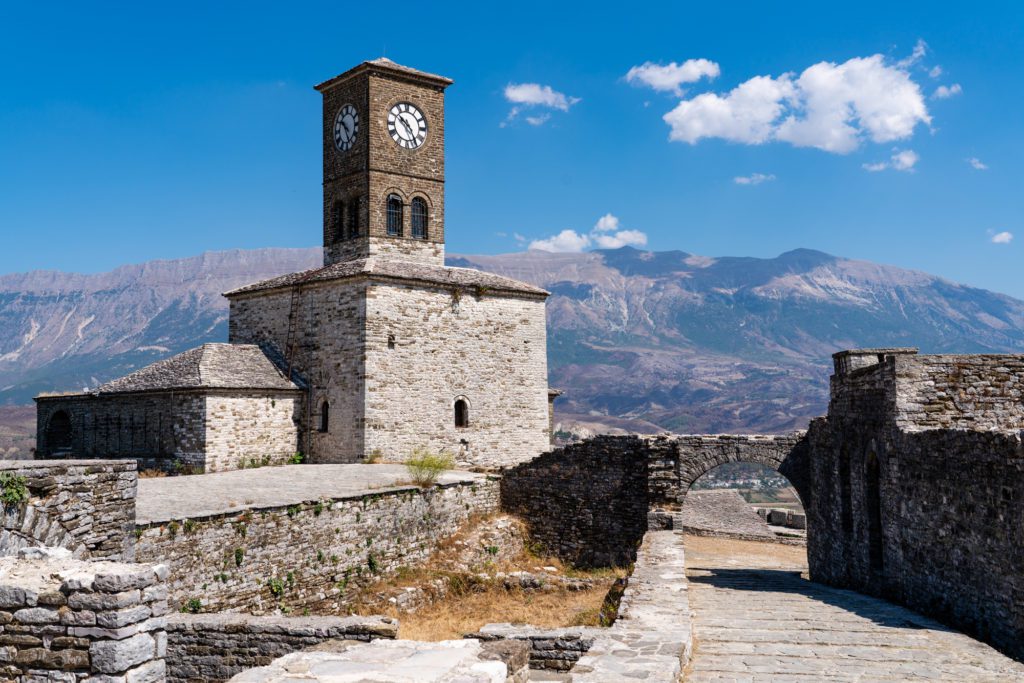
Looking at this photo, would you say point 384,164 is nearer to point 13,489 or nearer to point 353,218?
point 353,218

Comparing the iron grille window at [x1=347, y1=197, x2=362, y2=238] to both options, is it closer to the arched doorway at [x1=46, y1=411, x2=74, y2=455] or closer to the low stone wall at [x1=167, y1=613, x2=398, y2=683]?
the arched doorway at [x1=46, y1=411, x2=74, y2=455]

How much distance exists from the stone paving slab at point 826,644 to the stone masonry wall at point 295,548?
7.49m

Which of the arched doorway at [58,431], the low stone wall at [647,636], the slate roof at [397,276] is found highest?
the slate roof at [397,276]

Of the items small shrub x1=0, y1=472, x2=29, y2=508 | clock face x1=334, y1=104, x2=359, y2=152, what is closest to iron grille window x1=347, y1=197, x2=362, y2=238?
Answer: clock face x1=334, y1=104, x2=359, y2=152

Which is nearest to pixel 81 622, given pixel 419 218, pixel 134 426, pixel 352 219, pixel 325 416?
pixel 134 426

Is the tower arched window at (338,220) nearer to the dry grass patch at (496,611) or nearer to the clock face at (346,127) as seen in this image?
the clock face at (346,127)

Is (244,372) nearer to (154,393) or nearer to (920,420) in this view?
(154,393)

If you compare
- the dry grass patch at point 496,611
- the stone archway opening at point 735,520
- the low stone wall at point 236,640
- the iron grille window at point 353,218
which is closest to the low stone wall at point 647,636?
the dry grass patch at point 496,611

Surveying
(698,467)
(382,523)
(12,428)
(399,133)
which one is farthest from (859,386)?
(12,428)

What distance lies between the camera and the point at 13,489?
9844mm

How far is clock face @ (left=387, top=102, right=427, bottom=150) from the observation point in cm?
3066

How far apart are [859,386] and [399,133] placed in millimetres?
19763

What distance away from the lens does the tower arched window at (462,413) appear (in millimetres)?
28234

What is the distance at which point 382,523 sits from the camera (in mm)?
19641
